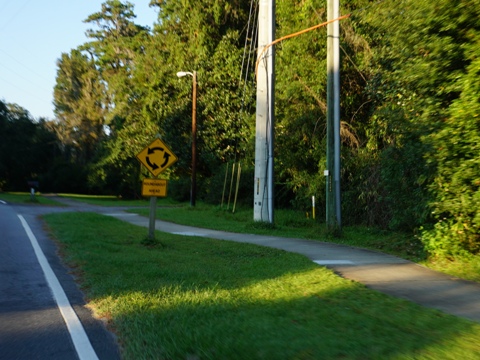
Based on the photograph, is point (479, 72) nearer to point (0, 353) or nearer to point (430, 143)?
point (430, 143)

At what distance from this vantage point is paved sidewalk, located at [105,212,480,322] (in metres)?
8.02

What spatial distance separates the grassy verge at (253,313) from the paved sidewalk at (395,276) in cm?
49

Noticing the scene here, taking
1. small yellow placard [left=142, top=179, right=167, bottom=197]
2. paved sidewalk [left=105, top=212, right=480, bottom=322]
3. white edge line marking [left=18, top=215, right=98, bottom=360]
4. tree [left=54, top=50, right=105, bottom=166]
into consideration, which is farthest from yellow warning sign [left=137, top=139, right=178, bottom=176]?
tree [left=54, top=50, right=105, bottom=166]

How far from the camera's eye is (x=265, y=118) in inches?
799

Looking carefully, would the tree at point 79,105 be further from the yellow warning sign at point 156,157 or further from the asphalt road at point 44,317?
the asphalt road at point 44,317

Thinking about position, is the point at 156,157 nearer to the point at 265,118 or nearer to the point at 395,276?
the point at 395,276

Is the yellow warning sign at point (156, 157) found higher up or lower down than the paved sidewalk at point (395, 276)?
higher up

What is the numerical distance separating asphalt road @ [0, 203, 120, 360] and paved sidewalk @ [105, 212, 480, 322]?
14.9 feet

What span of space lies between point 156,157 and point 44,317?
7.19 m

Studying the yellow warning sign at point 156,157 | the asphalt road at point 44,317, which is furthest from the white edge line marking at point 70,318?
the yellow warning sign at point 156,157

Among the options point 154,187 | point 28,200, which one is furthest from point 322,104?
point 28,200

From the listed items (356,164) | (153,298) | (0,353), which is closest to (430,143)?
(153,298)

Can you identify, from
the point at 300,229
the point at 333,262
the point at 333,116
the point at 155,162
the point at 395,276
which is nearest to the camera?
the point at 395,276

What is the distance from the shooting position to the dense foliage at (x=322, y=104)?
1084 centimetres
